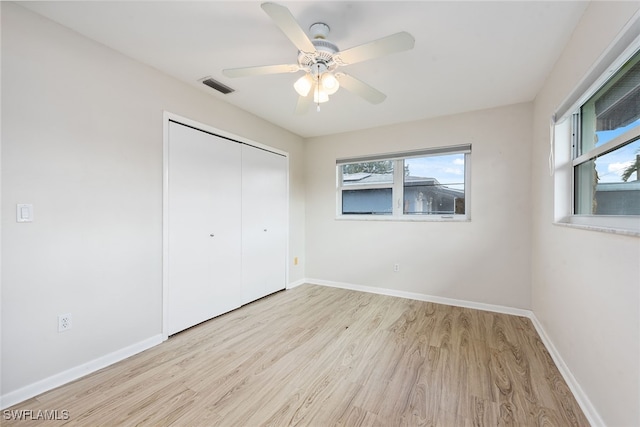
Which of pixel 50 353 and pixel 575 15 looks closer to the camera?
pixel 575 15

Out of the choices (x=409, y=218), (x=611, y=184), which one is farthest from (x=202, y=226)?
(x=611, y=184)

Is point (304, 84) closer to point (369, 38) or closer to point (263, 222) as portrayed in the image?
point (369, 38)

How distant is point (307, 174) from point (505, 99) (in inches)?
108

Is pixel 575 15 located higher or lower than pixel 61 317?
higher

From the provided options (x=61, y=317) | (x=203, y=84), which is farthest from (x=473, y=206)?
(x=61, y=317)

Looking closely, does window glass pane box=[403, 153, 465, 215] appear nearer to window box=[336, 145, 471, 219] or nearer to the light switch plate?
window box=[336, 145, 471, 219]

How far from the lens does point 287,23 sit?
1.34 meters

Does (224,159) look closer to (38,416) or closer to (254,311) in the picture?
(254,311)

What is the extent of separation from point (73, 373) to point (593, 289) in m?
3.34

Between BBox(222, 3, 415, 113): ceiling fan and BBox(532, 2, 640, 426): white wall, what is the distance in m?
1.07

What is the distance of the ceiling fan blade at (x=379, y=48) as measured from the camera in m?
1.37

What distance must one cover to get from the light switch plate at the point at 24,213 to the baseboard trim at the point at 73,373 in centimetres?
103

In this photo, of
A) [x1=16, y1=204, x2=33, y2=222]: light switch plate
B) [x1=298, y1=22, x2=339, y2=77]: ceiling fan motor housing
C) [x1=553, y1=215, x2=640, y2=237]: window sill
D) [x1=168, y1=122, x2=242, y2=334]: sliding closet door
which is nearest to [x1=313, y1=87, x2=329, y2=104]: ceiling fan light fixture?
→ [x1=298, y1=22, x2=339, y2=77]: ceiling fan motor housing

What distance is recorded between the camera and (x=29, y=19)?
1671 millimetres
